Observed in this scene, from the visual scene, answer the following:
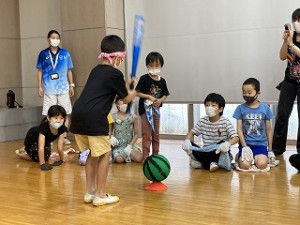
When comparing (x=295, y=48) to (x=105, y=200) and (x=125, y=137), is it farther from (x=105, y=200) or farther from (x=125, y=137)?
(x=105, y=200)

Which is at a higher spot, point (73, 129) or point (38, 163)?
point (73, 129)

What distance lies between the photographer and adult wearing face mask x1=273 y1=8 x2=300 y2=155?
14.1 ft

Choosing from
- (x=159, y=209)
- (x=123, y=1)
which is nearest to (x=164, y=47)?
(x=123, y=1)

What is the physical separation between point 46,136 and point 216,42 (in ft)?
8.16

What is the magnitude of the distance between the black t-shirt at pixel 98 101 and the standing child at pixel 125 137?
1631 mm

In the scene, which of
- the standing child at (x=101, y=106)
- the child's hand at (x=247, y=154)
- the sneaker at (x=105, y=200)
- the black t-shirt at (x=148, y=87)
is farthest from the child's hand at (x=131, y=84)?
the child's hand at (x=247, y=154)

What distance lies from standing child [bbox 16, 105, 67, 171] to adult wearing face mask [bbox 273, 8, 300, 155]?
229cm

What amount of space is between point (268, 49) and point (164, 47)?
1451mm

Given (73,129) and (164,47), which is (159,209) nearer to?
(73,129)

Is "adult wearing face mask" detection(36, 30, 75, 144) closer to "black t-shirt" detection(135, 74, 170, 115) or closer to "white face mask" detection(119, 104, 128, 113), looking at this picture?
"white face mask" detection(119, 104, 128, 113)

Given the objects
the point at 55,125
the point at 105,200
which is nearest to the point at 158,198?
the point at 105,200

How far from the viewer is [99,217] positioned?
2.73 meters

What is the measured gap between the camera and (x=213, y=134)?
166 inches

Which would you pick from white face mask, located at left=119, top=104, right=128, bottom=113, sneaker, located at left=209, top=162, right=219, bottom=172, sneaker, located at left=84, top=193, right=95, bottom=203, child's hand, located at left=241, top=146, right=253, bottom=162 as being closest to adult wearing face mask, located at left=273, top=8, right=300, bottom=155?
child's hand, located at left=241, top=146, right=253, bottom=162
